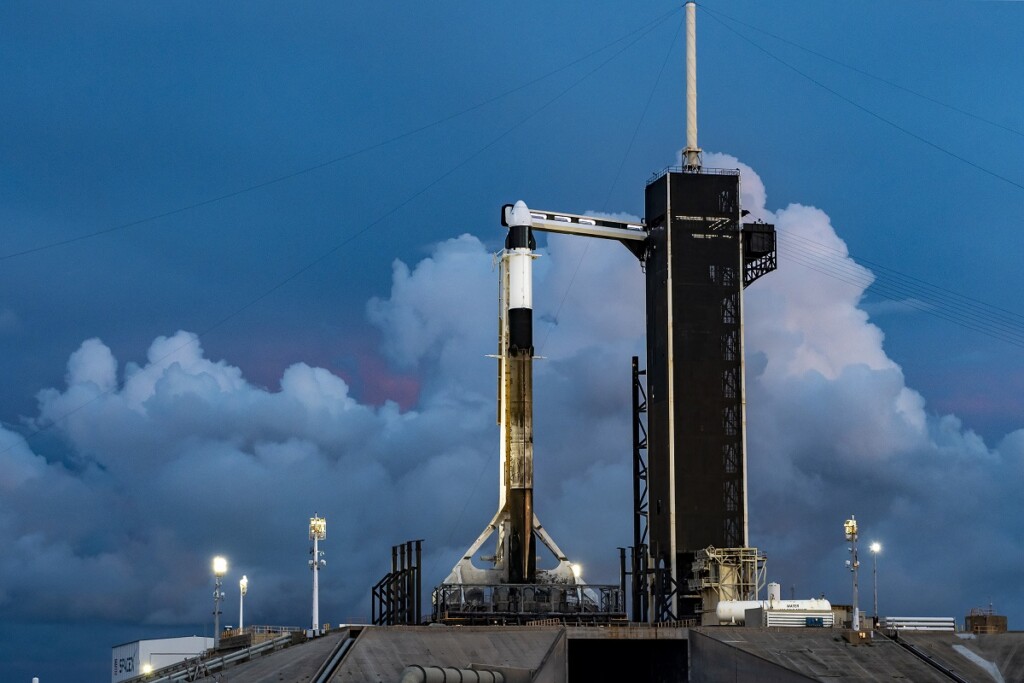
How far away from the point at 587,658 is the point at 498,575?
344 inches

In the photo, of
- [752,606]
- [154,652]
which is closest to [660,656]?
[752,606]

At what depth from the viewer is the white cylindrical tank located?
309 ft

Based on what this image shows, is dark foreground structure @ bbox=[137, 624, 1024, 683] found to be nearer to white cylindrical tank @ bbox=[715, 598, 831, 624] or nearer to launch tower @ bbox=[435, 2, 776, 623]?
white cylindrical tank @ bbox=[715, 598, 831, 624]

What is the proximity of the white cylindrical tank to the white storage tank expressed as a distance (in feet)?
173

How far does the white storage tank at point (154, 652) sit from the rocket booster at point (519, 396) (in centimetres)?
3933

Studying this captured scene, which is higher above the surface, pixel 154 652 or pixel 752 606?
pixel 752 606

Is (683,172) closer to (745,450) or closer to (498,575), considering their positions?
(745,450)

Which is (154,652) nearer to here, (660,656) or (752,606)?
(660,656)

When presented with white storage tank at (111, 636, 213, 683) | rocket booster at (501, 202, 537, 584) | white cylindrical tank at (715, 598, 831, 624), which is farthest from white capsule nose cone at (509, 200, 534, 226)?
white storage tank at (111, 636, 213, 683)

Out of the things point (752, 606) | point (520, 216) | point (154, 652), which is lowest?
point (154, 652)

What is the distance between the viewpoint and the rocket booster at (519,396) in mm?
105062

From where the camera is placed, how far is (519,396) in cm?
10856

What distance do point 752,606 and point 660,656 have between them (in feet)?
22.8

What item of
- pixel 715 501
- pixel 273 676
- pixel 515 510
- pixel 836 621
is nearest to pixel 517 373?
pixel 515 510
